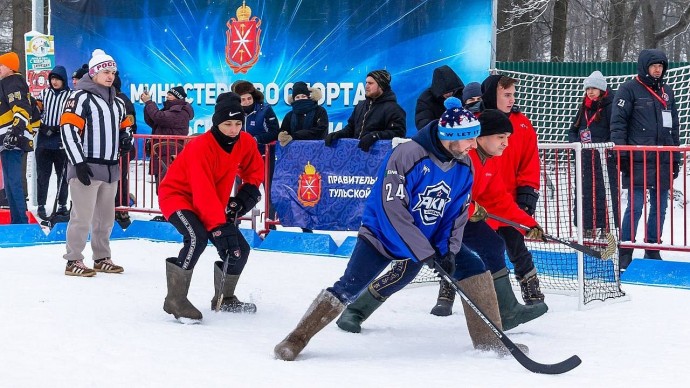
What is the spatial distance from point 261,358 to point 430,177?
4.47 feet

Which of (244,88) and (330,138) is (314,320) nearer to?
(330,138)

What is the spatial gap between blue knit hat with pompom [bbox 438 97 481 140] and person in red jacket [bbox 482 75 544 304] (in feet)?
5.01

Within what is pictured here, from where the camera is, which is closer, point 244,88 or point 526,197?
point 526,197

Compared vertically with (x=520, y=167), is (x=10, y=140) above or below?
above

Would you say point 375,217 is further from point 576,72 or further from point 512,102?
point 576,72

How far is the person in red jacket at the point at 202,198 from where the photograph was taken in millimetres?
6340

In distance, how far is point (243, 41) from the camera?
15336mm

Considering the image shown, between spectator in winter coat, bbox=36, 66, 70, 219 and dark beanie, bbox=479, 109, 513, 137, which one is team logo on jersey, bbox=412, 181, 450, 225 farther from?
spectator in winter coat, bbox=36, 66, 70, 219

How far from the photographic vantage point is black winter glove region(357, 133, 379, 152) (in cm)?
959

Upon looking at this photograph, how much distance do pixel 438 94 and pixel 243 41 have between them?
7.92 m

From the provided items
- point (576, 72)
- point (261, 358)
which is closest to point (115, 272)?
point (261, 358)

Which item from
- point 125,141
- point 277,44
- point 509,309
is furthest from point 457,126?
point 277,44

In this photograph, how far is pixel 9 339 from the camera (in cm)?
564

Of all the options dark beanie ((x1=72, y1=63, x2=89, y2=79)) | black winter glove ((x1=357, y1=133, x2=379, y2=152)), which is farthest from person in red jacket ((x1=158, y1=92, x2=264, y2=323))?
dark beanie ((x1=72, y1=63, x2=89, y2=79))
